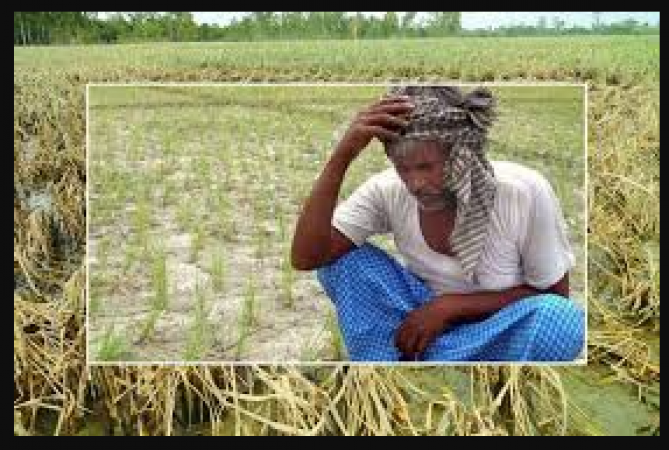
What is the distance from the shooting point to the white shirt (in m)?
4.56

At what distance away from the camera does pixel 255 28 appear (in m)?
5.00

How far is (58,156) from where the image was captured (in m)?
4.89

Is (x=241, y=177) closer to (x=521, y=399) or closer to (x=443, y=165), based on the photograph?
(x=443, y=165)

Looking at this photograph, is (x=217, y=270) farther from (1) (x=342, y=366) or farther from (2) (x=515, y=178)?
(2) (x=515, y=178)

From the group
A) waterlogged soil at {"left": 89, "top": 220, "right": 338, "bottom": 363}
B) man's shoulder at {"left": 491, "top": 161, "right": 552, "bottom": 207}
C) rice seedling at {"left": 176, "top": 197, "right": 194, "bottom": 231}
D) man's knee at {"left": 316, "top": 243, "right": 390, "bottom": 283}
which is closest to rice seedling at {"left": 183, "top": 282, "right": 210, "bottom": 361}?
waterlogged soil at {"left": 89, "top": 220, "right": 338, "bottom": 363}

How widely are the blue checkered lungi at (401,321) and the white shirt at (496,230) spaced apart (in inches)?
2.9

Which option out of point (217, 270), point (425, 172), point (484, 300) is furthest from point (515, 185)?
point (217, 270)

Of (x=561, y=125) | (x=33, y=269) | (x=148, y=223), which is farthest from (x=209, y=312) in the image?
(x=561, y=125)

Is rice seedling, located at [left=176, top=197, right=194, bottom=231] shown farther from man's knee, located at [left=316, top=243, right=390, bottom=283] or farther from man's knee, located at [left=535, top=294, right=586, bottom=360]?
man's knee, located at [left=535, top=294, right=586, bottom=360]

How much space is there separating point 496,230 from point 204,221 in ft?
3.59

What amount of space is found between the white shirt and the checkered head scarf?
0.14ft

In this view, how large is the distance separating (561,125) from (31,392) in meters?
2.23

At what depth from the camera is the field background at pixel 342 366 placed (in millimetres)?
4816

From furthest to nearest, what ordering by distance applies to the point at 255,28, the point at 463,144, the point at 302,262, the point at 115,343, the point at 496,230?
the point at 255,28 → the point at 115,343 → the point at 302,262 → the point at 496,230 → the point at 463,144
